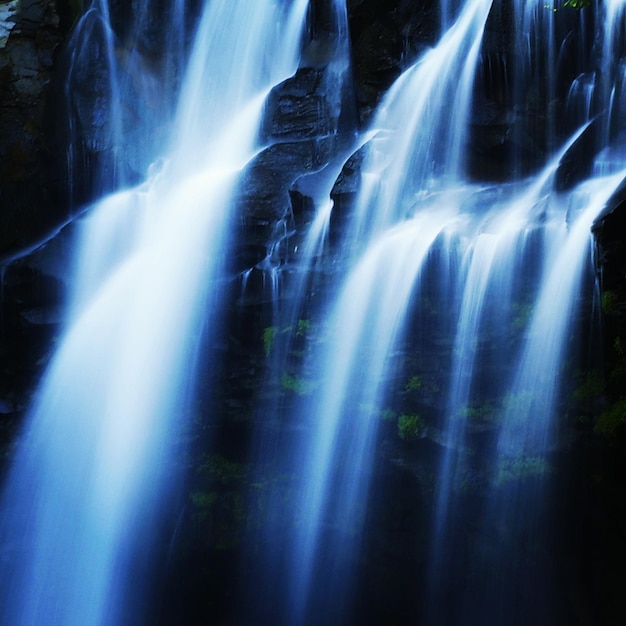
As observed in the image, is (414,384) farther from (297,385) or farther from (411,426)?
(297,385)

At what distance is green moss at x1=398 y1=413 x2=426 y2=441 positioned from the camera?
333 inches

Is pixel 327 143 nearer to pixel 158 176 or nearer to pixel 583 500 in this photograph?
pixel 158 176

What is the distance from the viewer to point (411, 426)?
27.9 ft

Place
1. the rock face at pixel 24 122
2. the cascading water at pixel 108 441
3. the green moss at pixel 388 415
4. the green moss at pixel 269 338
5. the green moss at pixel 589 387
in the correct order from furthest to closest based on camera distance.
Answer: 1. the rock face at pixel 24 122
2. the cascading water at pixel 108 441
3. the green moss at pixel 269 338
4. the green moss at pixel 388 415
5. the green moss at pixel 589 387

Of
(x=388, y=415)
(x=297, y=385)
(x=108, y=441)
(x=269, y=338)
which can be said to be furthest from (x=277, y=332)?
(x=108, y=441)

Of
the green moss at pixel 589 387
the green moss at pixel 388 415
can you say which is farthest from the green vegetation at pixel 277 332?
the green moss at pixel 589 387

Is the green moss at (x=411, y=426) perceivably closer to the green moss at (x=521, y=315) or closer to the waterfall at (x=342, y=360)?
the waterfall at (x=342, y=360)

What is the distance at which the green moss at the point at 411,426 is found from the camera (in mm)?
8461

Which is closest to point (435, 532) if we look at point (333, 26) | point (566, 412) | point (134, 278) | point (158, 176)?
point (566, 412)

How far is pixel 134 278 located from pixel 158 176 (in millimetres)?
3627

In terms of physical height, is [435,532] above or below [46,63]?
below

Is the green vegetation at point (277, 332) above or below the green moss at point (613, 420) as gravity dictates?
above

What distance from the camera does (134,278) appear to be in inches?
431

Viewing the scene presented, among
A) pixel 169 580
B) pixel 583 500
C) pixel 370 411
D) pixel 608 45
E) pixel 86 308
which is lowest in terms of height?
pixel 169 580
